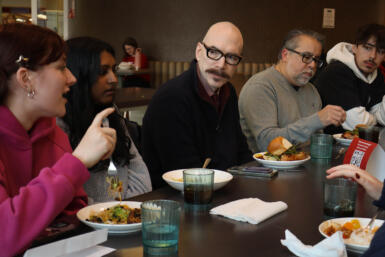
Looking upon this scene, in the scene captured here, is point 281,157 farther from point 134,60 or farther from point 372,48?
point 134,60

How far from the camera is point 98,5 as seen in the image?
955 centimetres

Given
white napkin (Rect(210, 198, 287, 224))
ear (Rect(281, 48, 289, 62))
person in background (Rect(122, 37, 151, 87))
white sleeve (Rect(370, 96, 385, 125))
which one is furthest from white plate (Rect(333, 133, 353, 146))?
person in background (Rect(122, 37, 151, 87))

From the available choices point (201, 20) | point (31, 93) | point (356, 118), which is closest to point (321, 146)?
point (356, 118)

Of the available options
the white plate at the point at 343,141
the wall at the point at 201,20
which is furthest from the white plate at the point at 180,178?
the wall at the point at 201,20

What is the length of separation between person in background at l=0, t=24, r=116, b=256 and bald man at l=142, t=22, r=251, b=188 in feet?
2.80

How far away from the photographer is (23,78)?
1.44 metres

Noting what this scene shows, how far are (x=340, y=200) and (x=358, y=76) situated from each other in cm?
257

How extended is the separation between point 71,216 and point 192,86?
46.9 inches

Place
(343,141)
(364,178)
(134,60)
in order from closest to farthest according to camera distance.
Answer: (364,178) → (343,141) → (134,60)

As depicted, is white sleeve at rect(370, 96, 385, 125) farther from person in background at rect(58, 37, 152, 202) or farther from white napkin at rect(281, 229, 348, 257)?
white napkin at rect(281, 229, 348, 257)

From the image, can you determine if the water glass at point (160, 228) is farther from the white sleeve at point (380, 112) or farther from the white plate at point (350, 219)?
the white sleeve at point (380, 112)

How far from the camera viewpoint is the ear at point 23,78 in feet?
4.67

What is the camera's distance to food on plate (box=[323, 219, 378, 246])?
1.29 metres

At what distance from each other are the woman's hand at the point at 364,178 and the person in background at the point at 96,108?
811mm
